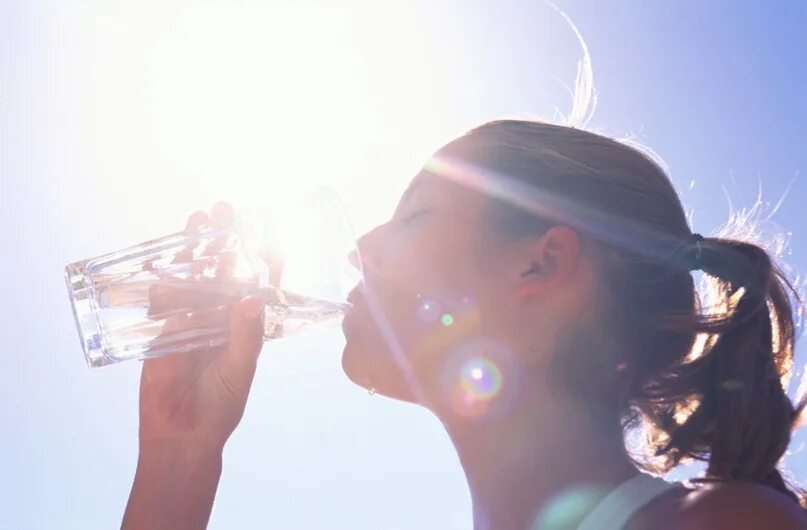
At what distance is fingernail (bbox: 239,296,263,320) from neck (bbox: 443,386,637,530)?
23.0 inches

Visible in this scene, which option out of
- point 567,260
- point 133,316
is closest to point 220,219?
point 133,316

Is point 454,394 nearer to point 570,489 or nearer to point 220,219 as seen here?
point 570,489

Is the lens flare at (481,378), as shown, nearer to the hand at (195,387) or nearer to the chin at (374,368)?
the chin at (374,368)

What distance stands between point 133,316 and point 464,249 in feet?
3.12

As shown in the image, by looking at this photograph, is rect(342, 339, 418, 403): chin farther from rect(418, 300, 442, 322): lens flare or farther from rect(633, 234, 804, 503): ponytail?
rect(633, 234, 804, 503): ponytail

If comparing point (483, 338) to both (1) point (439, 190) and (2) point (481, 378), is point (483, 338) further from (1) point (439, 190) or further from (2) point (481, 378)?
(1) point (439, 190)

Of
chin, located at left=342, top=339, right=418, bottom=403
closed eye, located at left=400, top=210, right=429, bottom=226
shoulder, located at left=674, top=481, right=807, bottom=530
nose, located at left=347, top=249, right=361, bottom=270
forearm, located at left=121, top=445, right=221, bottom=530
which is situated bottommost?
forearm, located at left=121, top=445, right=221, bottom=530

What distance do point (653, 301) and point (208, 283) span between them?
121 centimetres

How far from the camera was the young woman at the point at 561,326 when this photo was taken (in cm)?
210

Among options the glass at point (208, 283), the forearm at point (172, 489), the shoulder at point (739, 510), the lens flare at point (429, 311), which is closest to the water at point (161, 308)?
the glass at point (208, 283)

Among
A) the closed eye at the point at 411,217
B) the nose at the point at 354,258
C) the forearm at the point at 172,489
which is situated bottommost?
the forearm at the point at 172,489

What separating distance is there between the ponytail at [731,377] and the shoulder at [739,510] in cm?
43

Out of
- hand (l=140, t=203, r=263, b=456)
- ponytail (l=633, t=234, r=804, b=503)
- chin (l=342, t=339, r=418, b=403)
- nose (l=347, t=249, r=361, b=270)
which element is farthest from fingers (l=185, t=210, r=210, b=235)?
ponytail (l=633, t=234, r=804, b=503)

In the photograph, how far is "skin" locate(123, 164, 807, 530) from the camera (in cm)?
210
